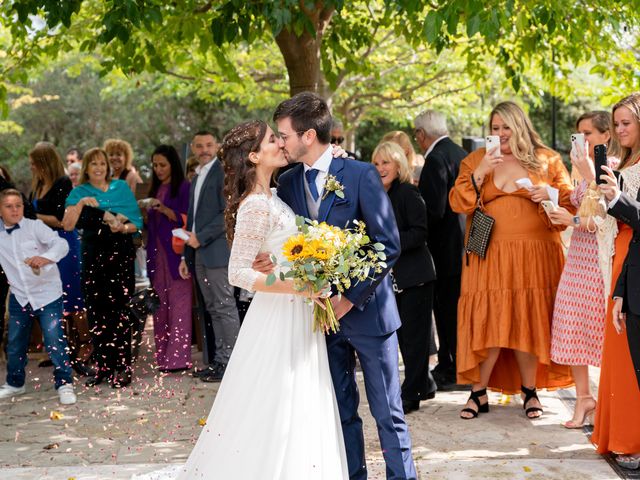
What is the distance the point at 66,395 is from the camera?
786cm

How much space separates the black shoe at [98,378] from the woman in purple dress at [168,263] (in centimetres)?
68

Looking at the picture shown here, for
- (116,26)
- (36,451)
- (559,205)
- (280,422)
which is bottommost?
(36,451)

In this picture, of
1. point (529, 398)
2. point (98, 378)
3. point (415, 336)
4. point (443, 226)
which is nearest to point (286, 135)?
point (415, 336)

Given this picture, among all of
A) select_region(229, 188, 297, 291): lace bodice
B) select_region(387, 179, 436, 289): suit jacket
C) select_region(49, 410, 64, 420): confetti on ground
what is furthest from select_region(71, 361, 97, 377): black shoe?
select_region(229, 188, 297, 291): lace bodice

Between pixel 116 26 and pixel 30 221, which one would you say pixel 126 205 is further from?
pixel 116 26

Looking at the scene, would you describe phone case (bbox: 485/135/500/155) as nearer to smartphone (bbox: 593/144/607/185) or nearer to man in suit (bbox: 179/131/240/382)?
smartphone (bbox: 593/144/607/185)

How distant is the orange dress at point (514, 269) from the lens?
22.5ft

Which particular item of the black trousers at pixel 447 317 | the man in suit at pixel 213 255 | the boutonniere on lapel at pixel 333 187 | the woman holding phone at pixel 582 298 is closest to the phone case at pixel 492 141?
the woman holding phone at pixel 582 298

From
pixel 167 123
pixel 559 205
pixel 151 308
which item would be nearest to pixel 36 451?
pixel 151 308

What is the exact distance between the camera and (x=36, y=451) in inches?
255

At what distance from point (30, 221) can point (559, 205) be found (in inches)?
183

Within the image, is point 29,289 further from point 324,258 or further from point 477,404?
point 324,258

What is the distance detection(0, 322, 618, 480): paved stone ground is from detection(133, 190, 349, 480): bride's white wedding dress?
137 millimetres

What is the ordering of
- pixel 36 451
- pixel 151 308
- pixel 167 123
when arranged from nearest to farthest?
pixel 36 451 < pixel 151 308 < pixel 167 123
